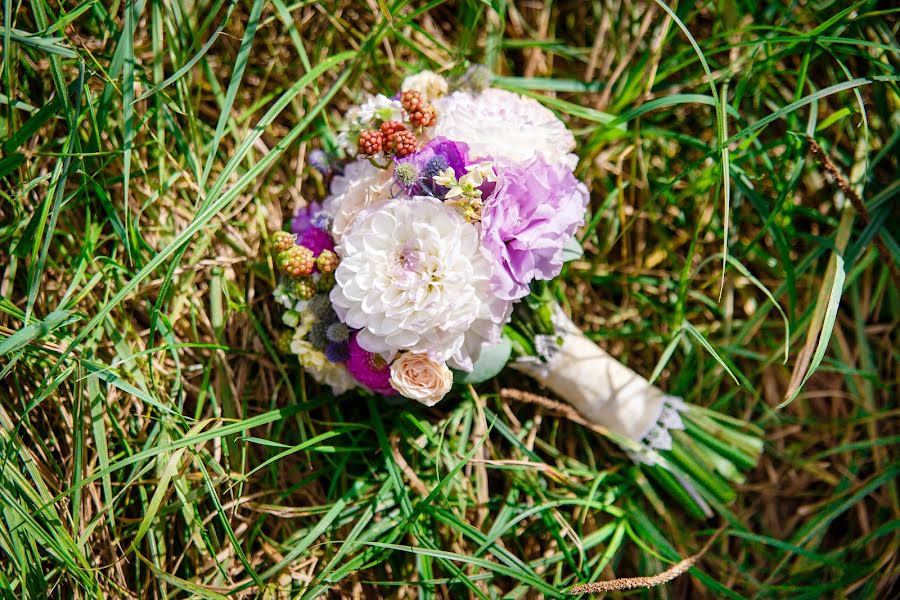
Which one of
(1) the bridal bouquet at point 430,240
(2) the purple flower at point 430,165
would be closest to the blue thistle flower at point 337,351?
(1) the bridal bouquet at point 430,240

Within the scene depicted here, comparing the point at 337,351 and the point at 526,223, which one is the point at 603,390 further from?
the point at 337,351

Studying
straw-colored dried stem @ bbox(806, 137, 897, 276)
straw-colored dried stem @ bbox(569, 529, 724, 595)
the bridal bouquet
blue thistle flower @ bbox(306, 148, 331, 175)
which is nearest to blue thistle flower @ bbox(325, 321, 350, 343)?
the bridal bouquet

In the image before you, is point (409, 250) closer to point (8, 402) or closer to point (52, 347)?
point (52, 347)

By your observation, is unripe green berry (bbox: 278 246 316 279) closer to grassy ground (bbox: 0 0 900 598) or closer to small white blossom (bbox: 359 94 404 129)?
grassy ground (bbox: 0 0 900 598)

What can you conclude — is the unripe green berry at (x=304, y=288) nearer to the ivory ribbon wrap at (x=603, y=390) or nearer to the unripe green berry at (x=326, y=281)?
the unripe green berry at (x=326, y=281)

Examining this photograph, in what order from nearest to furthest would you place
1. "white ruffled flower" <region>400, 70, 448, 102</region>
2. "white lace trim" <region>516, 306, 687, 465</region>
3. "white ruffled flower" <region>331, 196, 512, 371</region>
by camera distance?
"white ruffled flower" <region>331, 196, 512, 371</region> < "white ruffled flower" <region>400, 70, 448, 102</region> < "white lace trim" <region>516, 306, 687, 465</region>

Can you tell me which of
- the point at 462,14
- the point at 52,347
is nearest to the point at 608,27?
the point at 462,14

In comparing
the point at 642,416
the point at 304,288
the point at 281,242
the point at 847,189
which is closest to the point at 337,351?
the point at 304,288
